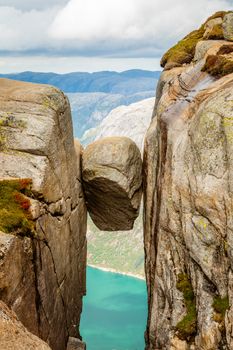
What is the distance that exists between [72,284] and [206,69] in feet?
59.4

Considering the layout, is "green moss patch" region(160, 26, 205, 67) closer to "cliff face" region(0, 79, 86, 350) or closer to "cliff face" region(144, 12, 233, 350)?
"cliff face" region(144, 12, 233, 350)

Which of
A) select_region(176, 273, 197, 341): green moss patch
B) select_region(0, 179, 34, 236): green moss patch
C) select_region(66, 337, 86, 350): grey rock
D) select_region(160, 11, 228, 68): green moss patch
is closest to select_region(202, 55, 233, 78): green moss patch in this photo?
select_region(160, 11, 228, 68): green moss patch

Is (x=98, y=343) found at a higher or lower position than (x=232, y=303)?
lower

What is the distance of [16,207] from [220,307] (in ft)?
37.2

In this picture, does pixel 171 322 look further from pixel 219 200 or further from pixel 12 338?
pixel 12 338

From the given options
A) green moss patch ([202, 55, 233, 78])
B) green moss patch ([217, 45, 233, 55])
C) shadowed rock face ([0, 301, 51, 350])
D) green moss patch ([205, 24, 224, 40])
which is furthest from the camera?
green moss patch ([205, 24, 224, 40])

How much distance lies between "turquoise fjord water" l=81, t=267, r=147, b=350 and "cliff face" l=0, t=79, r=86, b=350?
315 ft

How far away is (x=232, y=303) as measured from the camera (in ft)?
62.6

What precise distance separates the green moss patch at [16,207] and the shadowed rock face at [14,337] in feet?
22.3

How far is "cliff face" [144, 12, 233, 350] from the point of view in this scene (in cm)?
2000

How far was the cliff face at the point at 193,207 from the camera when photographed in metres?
20.0

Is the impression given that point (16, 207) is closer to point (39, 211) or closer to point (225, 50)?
point (39, 211)

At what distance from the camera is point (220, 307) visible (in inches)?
781

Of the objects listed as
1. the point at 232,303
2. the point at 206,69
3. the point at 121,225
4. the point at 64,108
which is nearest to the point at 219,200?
the point at 232,303
